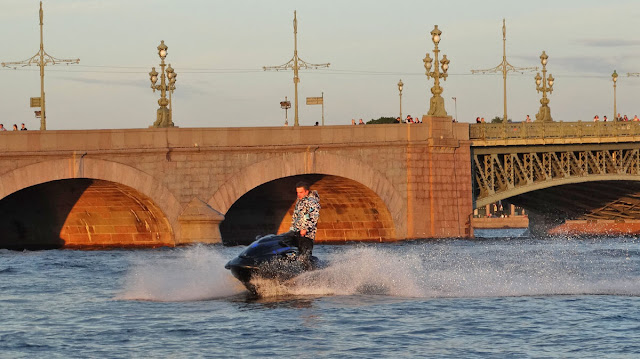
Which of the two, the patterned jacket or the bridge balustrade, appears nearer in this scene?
the patterned jacket

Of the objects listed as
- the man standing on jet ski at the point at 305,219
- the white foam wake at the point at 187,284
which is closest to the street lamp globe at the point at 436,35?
the white foam wake at the point at 187,284

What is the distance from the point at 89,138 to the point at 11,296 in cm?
2194

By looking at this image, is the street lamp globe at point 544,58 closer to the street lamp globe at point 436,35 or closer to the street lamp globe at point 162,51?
the street lamp globe at point 436,35

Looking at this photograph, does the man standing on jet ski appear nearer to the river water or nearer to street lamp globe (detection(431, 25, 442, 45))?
the river water

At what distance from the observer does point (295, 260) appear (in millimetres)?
23438

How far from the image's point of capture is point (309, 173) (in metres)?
51.2

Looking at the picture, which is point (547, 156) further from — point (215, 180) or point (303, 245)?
point (303, 245)

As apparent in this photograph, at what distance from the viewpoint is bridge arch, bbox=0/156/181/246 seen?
47.5 m

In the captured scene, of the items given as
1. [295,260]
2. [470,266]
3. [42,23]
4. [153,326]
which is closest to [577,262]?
[470,266]

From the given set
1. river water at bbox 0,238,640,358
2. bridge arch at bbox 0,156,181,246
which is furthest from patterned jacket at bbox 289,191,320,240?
bridge arch at bbox 0,156,181,246

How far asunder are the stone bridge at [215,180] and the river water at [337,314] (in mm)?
15819

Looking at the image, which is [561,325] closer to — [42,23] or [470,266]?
[470,266]

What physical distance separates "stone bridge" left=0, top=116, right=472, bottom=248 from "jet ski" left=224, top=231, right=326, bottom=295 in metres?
25.6

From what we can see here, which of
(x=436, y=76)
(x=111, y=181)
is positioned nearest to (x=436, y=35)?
(x=436, y=76)
